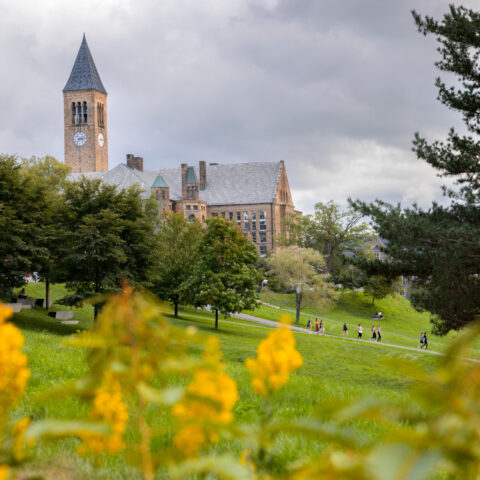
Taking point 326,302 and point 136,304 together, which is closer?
point 136,304

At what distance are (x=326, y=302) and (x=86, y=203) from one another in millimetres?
34158

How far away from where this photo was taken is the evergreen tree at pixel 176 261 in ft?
136

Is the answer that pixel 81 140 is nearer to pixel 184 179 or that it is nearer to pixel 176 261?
pixel 184 179

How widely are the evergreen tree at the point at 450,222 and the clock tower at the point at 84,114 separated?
116818mm

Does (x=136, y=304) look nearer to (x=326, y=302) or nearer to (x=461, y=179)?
(x=461, y=179)

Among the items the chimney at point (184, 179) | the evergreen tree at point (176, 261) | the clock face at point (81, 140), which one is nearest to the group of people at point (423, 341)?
the evergreen tree at point (176, 261)

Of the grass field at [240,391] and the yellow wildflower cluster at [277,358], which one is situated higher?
the yellow wildflower cluster at [277,358]

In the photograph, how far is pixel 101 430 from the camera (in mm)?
1377

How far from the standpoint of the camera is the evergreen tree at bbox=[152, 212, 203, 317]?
41594 mm

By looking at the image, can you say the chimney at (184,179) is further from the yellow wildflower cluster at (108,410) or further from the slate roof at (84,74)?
the yellow wildflower cluster at (108,410)

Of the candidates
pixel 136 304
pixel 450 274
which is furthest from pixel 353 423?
pixel 450 274

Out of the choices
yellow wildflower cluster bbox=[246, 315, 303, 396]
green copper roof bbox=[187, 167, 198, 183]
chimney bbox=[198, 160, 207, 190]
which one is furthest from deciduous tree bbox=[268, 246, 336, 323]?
chimney bbox=[198, 160, 207, 190]

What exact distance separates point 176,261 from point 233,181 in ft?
247

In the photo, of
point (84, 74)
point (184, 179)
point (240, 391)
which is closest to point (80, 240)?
point (240, 391)
